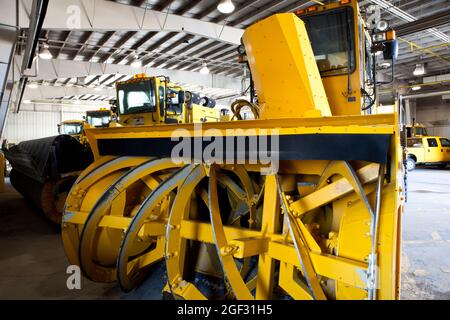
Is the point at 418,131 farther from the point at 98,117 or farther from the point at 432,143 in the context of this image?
the point at 98,117

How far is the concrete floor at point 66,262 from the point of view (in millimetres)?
2709

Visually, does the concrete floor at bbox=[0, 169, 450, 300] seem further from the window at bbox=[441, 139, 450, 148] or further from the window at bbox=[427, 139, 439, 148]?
the window at bbox=[441, 139, 450, 148]

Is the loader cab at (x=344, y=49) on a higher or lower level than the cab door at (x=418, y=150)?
higher

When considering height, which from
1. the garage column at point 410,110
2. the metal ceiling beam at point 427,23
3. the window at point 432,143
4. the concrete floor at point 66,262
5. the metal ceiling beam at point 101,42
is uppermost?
the metal ceiling beam at point 101,42

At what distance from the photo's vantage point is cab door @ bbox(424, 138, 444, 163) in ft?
46.4

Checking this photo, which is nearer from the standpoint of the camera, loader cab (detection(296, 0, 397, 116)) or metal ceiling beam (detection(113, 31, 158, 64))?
loader cab (detection(296, 0, 397, 116))

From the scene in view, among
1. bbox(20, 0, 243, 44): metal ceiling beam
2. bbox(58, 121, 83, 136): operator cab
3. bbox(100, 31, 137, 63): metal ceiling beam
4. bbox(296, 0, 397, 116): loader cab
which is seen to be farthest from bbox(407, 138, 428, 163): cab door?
bbox(58, 121, 83, 136): operator cab

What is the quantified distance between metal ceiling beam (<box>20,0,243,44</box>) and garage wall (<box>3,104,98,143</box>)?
17.2m

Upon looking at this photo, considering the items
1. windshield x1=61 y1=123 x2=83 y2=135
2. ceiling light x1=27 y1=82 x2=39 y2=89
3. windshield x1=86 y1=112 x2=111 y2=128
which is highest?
ceiling light x1=27 y1=82 x2=39 y2=89

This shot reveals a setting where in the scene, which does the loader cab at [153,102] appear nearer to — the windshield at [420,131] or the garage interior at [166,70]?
the garage interior at [166,70]

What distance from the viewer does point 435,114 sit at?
18.4m

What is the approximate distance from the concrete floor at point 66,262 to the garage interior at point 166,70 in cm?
1

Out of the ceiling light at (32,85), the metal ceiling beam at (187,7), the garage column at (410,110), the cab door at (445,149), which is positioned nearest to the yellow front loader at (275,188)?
the metal ceiling beam at (187,7)

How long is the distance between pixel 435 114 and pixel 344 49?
1926cm
